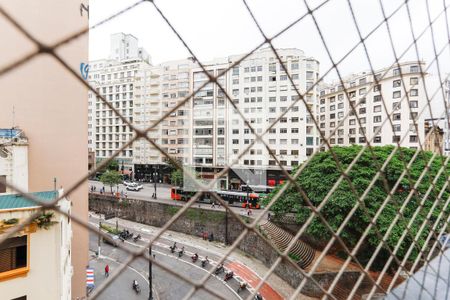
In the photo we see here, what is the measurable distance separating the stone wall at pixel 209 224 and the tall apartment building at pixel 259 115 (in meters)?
2.64

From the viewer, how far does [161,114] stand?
488 inches

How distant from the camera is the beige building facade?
3.00m

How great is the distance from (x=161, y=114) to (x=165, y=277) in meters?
7.81

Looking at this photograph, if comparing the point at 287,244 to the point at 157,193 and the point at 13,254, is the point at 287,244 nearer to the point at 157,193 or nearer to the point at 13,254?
the point at 13,254

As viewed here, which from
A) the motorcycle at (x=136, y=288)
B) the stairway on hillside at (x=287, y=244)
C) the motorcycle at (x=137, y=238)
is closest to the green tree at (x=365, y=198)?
the stairway on hillside at (x=287, y=244)

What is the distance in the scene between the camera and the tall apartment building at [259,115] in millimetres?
10211

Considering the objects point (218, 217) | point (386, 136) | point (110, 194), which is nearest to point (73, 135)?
point (218, 217)

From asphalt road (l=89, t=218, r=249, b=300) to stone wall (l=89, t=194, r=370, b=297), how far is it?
810 millimetres

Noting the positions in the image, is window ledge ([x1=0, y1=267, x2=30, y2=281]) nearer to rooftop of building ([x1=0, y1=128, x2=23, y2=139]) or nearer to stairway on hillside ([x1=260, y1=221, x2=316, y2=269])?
rooftop of building ([x1=0, y1=128, x2=23, y2=139])

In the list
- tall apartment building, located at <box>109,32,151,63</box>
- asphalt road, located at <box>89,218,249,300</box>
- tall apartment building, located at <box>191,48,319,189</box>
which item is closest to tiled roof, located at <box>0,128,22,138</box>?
asphalt road, located at <box>89,218,249,300</box>

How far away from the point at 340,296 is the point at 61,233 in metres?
4.22

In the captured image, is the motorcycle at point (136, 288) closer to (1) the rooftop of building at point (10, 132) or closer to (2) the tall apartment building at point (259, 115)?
(1) the rooftop of building at point (10, 132)

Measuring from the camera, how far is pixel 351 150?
613 centimetres

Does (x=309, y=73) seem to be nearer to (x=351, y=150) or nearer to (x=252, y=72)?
(x=252, y=72)
